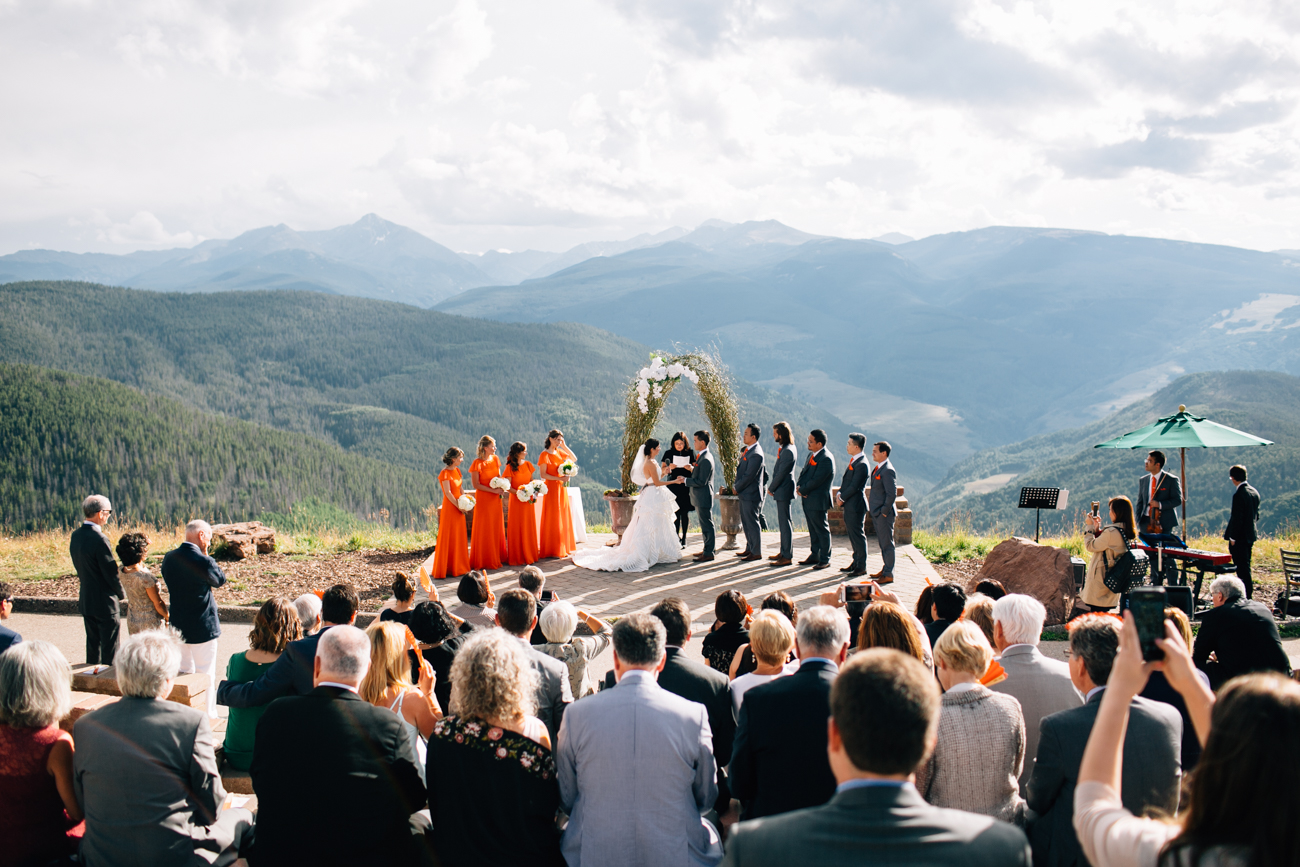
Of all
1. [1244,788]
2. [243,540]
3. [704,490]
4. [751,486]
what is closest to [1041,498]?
[751,486]

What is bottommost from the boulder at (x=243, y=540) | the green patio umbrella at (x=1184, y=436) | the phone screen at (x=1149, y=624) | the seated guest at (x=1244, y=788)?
the boulder at (x=243, y=540)

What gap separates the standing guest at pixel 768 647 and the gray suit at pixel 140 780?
95.0 inches

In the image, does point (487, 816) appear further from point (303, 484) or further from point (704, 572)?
point (303, 484)

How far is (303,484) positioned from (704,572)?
2505 inches

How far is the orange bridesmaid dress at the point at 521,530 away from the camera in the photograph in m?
11.5

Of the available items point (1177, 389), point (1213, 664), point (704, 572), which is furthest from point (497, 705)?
point (1177, 389)

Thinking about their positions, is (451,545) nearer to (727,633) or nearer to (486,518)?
(486,518)

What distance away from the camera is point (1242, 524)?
31.1 feet

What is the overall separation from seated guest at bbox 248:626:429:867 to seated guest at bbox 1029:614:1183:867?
2467 mm

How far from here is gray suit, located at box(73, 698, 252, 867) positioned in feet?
10.2

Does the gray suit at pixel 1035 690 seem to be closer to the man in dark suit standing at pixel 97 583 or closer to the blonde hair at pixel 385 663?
the blonde hair at pixel 385 663

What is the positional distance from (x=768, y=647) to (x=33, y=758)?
10.3ft

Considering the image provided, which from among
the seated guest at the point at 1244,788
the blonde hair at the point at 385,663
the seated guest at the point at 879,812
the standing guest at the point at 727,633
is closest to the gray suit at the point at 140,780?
the blonde hair at the point at 385,663

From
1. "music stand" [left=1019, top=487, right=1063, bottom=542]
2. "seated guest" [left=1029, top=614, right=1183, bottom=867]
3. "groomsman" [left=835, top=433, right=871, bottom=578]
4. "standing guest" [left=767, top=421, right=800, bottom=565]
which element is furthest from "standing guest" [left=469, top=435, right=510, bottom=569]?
"seated guest" [left=1029, top=614, right=1183, bottom=867]
